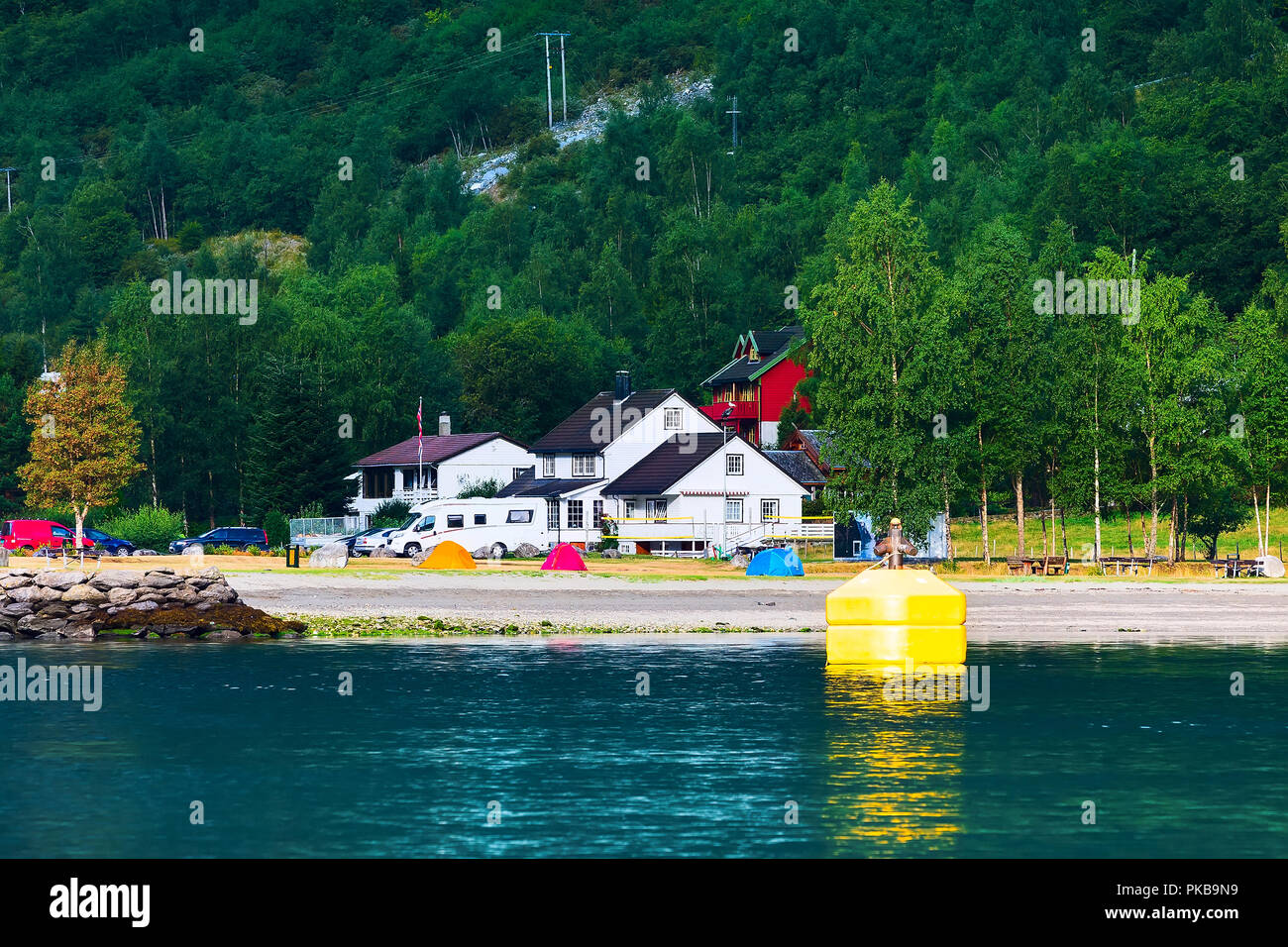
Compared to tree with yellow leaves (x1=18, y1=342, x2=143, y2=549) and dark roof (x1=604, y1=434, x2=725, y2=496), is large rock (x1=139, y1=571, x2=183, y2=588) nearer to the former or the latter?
dark roof (x1=604, y1=434, x2=725, y2=496)

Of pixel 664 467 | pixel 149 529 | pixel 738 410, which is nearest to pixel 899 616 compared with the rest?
pixel 664 467

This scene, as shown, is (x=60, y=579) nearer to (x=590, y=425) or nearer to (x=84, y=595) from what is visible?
(x=84, y=595)

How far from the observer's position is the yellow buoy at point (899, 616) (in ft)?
119

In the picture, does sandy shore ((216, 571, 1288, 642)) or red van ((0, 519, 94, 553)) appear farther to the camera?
red van ((0, 519, 94, 553))

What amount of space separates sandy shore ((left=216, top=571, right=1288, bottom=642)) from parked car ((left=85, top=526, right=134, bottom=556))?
26.1 meters

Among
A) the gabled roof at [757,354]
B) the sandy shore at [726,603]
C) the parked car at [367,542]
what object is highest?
the gabled roof at [757,354]

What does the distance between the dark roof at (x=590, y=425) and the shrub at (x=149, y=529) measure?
23534 millimetres

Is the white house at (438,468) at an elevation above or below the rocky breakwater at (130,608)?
above

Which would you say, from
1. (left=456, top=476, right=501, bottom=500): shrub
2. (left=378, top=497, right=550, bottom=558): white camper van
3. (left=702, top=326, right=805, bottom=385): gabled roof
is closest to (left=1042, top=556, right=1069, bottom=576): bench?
(left=378, top=497, right=550, bottom=558): white camper van

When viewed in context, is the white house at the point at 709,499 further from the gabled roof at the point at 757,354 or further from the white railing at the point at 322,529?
the gabled roof at the point at 757,354

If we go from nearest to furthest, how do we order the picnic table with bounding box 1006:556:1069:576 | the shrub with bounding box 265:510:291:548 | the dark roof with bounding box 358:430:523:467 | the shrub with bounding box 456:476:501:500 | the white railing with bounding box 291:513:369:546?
1. the picnic table with bounding box 1006:556:1069:576
2. the shrub with bounding box 265:510:291:548
3. the white railing with bounding box 291:513:369:546
4. the shrub with bounding box 456:476:501:500
5. the dark roof with bounding box 358:430:523:467

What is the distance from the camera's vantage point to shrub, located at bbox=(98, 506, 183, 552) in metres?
94.0

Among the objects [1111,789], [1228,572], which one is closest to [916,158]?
[1228,572]

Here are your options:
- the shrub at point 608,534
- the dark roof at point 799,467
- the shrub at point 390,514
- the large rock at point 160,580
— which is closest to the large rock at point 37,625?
the large rock at point 160,580
